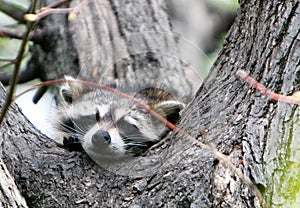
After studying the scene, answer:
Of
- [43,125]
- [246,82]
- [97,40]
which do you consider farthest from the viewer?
[97,40]

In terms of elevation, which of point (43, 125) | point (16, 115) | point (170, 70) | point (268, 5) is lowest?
point (43, 125)

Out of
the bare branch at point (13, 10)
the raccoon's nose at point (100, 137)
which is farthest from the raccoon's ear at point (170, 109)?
the bare branch at point (13, 10)

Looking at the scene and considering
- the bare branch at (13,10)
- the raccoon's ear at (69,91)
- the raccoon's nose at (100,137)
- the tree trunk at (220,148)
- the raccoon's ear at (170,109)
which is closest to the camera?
the tree trunk at (220,148)

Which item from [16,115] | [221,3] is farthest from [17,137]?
[221,3]

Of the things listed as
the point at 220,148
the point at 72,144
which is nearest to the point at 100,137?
the point at 72,144

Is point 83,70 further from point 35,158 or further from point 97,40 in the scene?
point 35,158

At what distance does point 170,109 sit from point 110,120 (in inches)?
15.1

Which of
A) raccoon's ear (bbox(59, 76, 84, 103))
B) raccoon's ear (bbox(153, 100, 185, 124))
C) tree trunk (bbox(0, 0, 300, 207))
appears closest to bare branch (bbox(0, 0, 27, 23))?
raccoon's ear (bbox(59, 76, 84, 103))

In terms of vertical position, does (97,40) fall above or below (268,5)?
below

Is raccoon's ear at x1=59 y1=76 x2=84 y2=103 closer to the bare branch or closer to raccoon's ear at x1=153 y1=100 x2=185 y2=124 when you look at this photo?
raccoon's ear at x1=153 y1=100 x2=185 y2=124

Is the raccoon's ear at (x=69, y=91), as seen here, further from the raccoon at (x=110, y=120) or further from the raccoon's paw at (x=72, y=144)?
the raccoon's paw at (x=72, y=144)

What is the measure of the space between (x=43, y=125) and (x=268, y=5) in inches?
74.1

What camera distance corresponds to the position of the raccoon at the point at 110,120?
3.63 metres

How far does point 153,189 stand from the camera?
284cm
